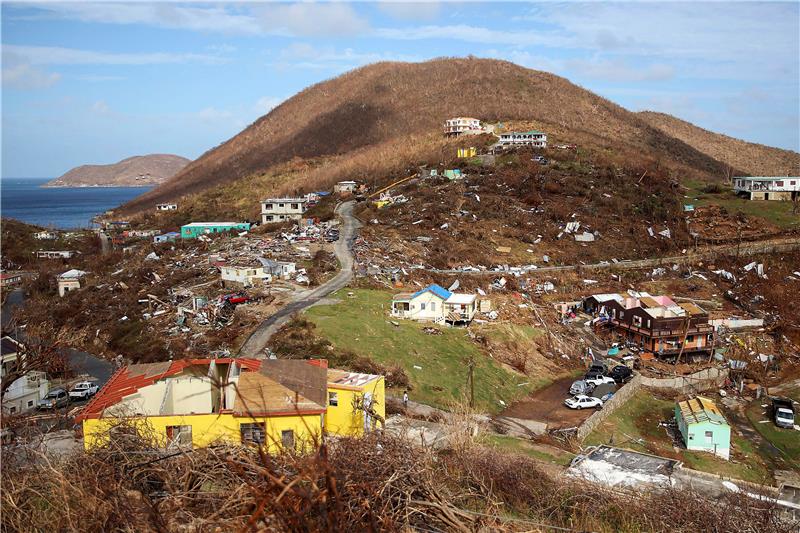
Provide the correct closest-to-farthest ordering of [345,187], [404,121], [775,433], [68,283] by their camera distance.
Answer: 1. [775,433]
2. [68,283]
3. [345,187]
4. [404,121]

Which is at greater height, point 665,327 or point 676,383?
point 665,327

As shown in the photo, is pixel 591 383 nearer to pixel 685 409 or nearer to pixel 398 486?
pixel 685 409

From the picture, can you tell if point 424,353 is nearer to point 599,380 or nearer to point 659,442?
point 599,380

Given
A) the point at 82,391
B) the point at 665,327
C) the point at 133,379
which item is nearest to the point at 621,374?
the point at 665,327

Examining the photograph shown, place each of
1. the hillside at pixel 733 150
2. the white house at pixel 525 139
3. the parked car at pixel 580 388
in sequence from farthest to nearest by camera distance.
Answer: the hillside at pixel 733 150 < the white house at pixel 525 139 < the parked car at pixel 580 388

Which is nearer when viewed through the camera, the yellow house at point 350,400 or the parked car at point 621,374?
the yellow house at point 350,400

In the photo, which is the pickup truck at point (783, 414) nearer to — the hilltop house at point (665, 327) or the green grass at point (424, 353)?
the hilltop house at point (665, 327)

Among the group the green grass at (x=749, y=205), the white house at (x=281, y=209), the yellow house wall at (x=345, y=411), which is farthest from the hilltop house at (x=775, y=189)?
the yellow house wall at (x=345, y=411)
